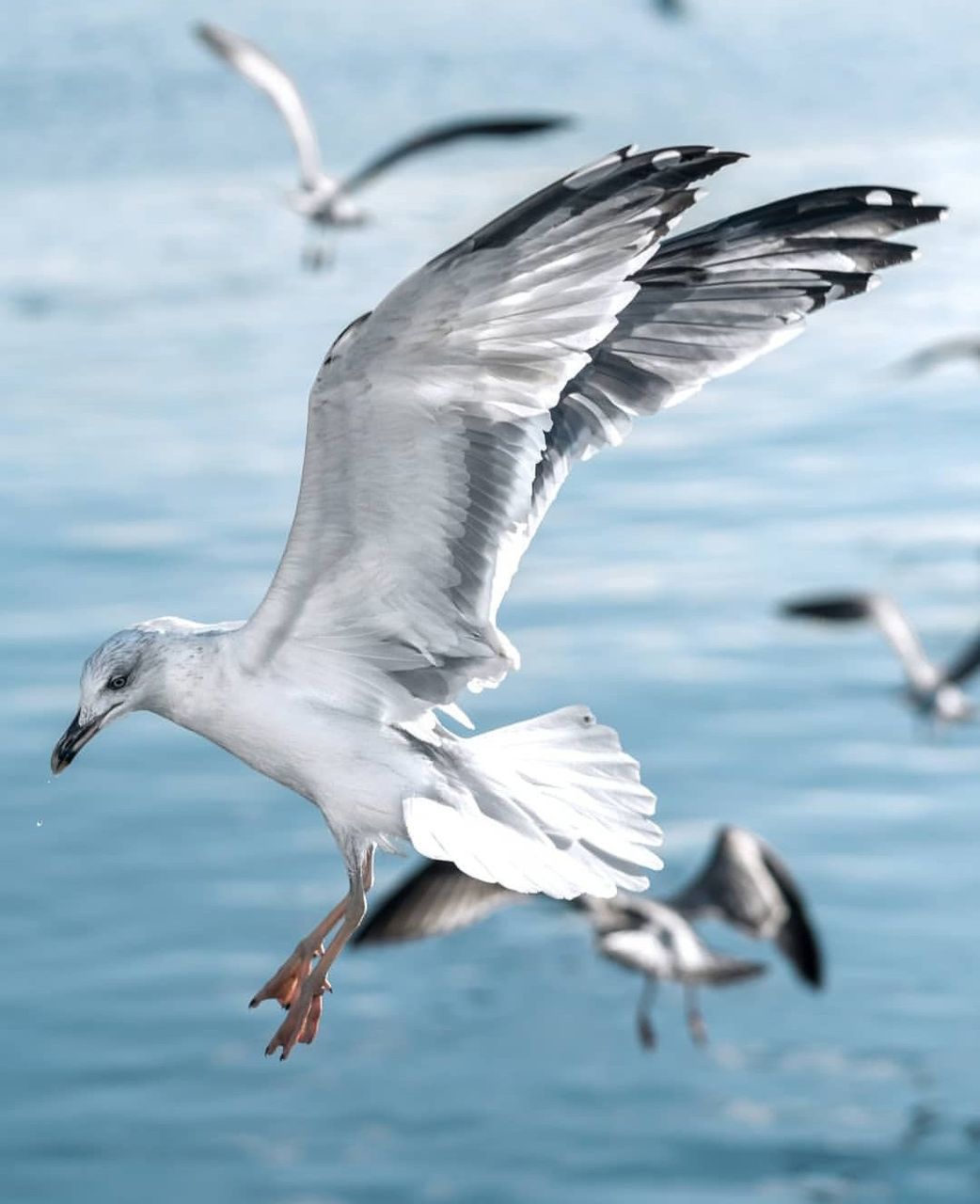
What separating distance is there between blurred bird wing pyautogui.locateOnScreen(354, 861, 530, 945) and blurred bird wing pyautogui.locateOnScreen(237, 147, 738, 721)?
517cm

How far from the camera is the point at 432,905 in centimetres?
1071

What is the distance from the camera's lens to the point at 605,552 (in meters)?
36.1

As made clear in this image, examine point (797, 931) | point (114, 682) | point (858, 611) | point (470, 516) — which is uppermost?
point (470, 516)

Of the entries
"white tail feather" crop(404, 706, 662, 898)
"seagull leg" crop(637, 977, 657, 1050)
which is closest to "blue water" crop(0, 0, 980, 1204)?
"seagull leg" crop(637, 977, 657, 1050)

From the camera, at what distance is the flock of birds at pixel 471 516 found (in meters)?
4.66

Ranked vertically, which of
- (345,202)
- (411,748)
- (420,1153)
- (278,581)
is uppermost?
(278,581)

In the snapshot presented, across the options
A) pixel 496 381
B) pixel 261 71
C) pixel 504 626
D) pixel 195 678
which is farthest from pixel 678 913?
pixel 504 626

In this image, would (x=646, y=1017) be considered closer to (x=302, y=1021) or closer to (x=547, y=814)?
(x=547, y=814)

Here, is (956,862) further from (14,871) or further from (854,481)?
(14,871)

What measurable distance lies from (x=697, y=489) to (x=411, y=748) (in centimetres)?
3191

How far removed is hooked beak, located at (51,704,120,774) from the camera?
16.7 ft

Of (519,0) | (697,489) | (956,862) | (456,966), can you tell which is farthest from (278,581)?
(519,0)

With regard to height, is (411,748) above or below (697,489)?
above

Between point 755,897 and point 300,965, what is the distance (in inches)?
409
